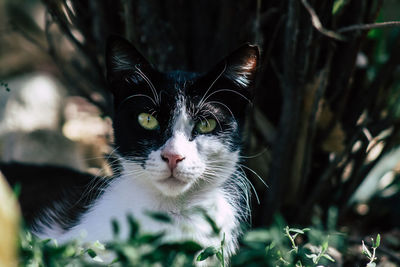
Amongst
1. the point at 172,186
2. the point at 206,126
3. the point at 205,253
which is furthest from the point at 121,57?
the point at 205,253

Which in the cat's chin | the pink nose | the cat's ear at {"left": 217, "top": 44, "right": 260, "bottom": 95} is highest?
the cat's ear at {"left": 217, "top": 44, "right": 260, "bottom": 95}

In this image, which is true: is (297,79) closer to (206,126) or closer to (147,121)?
(206,126)

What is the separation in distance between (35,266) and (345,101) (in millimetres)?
1469

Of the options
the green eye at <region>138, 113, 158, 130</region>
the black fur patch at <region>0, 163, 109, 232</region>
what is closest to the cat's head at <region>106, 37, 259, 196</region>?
the green eye at <region>138, 113, 158, 130</region>

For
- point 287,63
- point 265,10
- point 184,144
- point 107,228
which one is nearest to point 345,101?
point 287,63

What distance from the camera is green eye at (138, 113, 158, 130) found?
4.54ft

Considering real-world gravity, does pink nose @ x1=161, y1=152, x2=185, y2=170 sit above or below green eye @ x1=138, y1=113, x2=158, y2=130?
below

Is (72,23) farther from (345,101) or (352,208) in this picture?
(352,208)

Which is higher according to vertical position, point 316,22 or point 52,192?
point 316,22

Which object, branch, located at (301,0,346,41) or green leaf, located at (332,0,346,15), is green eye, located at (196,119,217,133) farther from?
green leaf, located at (332,0,346,15)

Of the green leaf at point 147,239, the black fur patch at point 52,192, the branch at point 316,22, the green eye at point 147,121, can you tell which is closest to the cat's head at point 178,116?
the green eye at point 147,121

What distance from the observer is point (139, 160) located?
1.39m

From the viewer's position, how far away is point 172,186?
1.33 meters

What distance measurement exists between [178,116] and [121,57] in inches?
11.7
